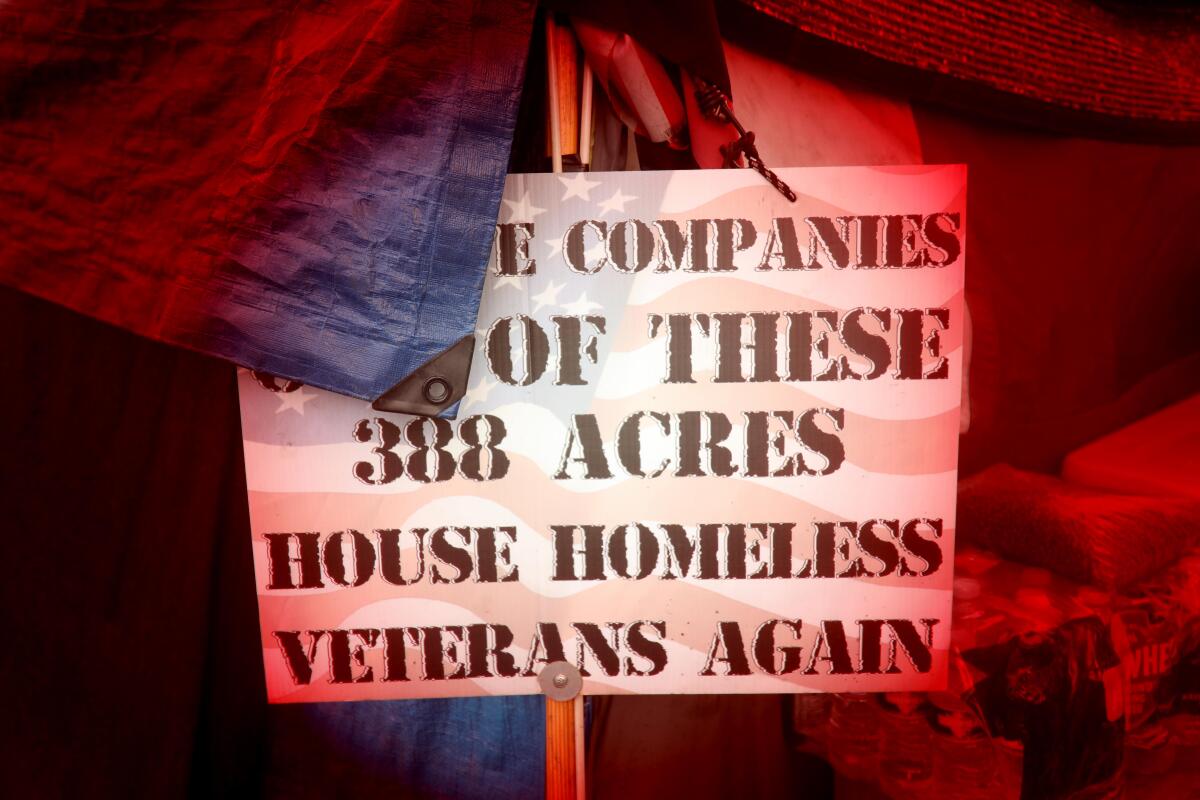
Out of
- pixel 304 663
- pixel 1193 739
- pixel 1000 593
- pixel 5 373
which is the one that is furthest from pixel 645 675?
pixel 1193 739

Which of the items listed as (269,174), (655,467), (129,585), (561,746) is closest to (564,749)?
(561,746)

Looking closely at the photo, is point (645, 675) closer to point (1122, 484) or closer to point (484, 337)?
point (484, 337)

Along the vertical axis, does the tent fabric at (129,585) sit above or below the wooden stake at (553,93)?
below

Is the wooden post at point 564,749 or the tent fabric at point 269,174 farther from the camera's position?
the wooden post at point 564,749

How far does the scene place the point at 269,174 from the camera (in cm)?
47

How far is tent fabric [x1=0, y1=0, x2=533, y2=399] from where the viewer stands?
46 cm

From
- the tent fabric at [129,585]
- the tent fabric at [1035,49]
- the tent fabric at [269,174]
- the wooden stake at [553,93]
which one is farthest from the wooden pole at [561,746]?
the tent fabric at [1035,49]

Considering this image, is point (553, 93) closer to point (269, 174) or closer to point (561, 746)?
point (269, 174)

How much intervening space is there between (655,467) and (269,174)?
38cm

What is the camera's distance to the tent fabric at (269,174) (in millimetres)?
465

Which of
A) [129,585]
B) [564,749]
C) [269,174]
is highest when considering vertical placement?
[269,174]

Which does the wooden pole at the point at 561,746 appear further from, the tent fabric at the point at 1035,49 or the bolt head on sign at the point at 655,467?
the tent fabric at the point at 1035,49

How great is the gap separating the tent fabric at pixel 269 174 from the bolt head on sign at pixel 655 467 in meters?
0.09

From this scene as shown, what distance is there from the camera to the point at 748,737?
71 centimetres
